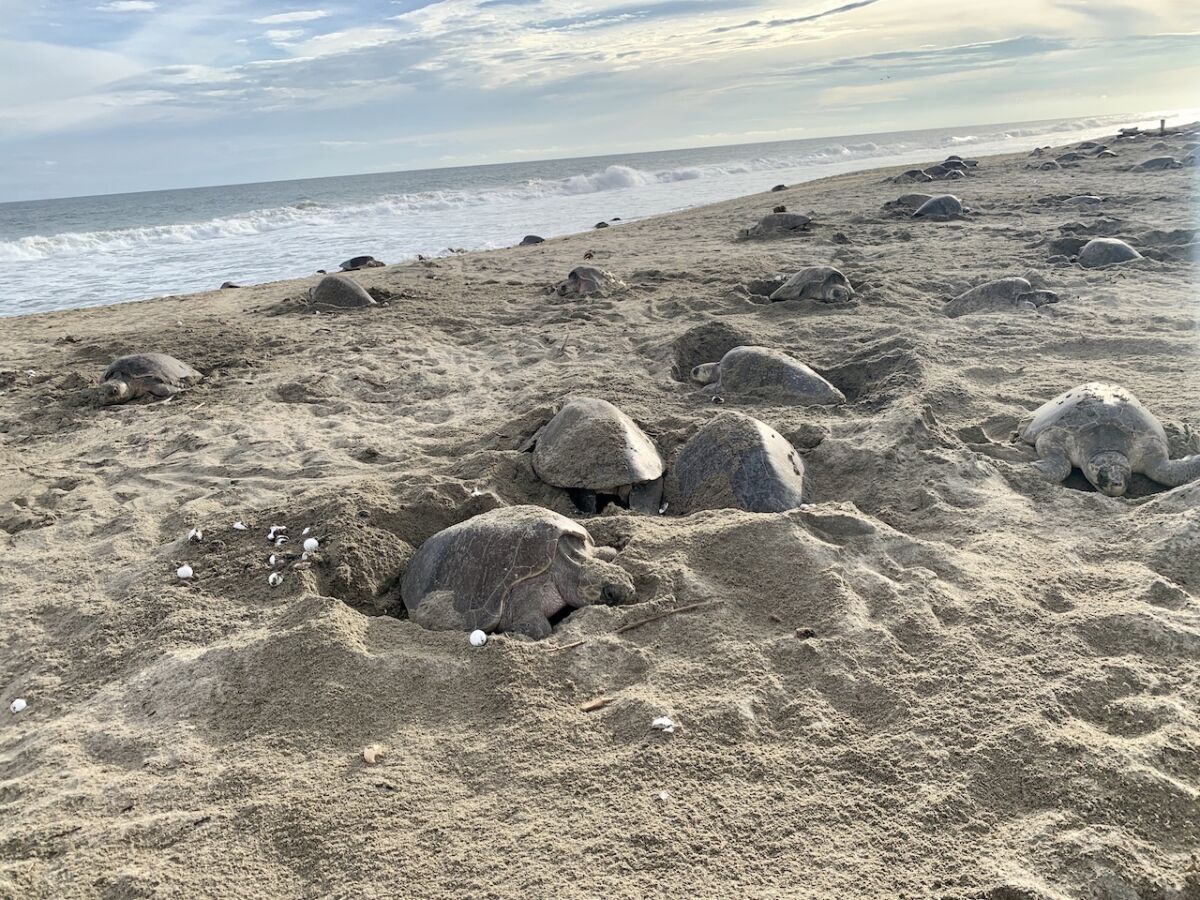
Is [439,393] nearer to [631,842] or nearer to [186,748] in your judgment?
[186,748]

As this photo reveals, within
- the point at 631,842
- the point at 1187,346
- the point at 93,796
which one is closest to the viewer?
the point at 631,842

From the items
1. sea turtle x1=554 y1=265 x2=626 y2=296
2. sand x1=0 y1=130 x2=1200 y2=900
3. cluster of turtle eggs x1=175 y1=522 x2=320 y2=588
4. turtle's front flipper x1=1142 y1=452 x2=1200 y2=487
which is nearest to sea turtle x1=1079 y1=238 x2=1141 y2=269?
sand x1=0 y1=130 x2=1200 y2=900

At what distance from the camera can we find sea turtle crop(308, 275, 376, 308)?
870 cm

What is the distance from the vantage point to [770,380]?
4.93 m

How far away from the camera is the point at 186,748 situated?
91.1 inches

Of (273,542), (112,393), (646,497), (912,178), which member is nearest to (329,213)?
(912,178)

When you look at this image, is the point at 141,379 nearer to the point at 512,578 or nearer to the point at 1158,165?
the point at 512,578

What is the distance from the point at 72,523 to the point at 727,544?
332cm

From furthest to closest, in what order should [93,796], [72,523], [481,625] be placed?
[72,523], [481,625], [93,796]

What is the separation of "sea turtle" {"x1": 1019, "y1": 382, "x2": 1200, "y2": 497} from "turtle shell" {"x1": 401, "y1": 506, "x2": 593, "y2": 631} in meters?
2.41

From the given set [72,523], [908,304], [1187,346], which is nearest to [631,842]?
[72,523]

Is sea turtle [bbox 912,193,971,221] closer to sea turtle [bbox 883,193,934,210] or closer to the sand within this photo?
sea turtle [bbox 883,193,934,210]

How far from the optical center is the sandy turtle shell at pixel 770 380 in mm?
4820

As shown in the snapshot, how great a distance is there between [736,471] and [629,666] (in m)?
1.37
